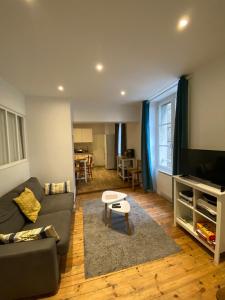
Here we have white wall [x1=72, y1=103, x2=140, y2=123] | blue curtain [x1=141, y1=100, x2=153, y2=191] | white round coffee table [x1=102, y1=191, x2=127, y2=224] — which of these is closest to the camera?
white round coffee table [x1=102, y1=191, x2=127, y2=224]

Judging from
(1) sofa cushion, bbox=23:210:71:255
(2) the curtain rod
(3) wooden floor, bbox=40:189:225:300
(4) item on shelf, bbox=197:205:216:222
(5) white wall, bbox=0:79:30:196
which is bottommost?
(3) wooden floor, bbox=40:189:225:300

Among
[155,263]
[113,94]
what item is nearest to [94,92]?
[113,94]

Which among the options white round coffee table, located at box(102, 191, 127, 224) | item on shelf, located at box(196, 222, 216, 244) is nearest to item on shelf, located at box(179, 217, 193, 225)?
item on shelf, located at box(196, 222, 216, 244)

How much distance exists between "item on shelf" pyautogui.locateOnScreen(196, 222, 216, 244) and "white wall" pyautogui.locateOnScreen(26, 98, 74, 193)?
2855mm

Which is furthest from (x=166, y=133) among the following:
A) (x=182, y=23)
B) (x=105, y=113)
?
(x=182, y=23)

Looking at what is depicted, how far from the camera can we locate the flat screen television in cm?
183

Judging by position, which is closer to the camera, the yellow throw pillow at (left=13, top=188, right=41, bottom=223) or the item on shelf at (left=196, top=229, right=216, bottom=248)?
the item on shelf at (left=196, top=229, right=216, bottom=248)

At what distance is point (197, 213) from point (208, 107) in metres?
1.58

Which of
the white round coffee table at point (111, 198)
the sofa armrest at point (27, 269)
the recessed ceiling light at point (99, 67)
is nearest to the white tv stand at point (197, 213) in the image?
the white round coffee table at point (111, 198)

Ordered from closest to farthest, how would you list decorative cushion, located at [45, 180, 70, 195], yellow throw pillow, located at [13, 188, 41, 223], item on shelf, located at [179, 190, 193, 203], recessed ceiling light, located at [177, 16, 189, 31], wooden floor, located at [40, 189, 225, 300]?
recessed ceiling light, located at [177, 16, 189, 31], wooden floor, located at [40, 189, 225, 300], yellow throw pillow, located at [13, 188, 41, 223], item on shelf, located at [179, 190, 193, 203], decorative cushion, located at [45, 180, 70, 195]

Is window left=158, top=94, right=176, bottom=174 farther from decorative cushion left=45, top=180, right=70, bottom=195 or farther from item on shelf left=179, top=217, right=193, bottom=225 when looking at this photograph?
decorative cushion left=45, top=180, right=70, bottom=195

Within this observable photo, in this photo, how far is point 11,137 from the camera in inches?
113

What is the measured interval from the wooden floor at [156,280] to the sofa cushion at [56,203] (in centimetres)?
67

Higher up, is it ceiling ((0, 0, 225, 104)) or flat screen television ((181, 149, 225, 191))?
ceiling ((0, 0, 225, 104))
